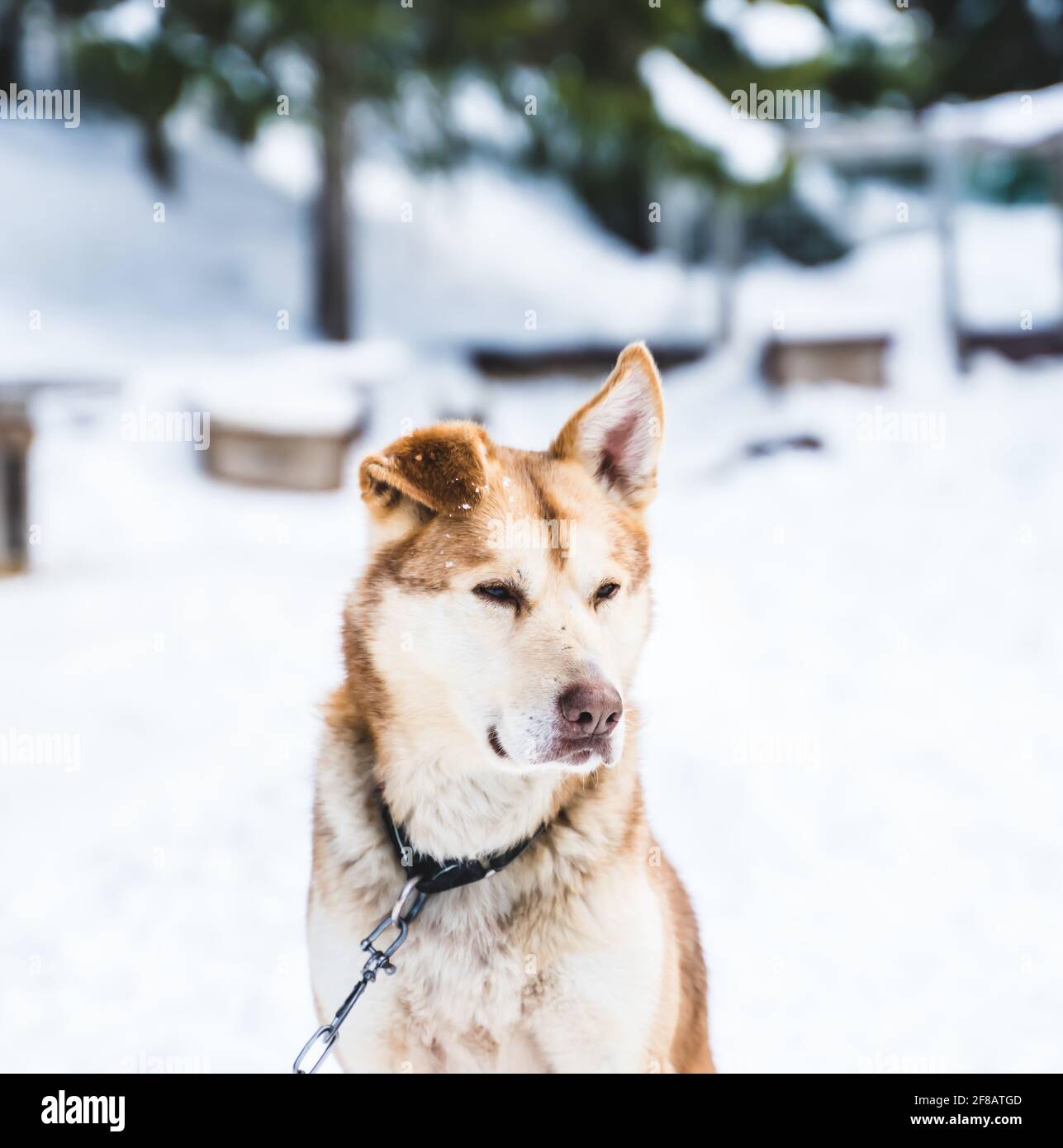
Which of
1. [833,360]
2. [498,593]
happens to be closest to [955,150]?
[833,360]

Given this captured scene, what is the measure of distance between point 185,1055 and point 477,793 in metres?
1.57

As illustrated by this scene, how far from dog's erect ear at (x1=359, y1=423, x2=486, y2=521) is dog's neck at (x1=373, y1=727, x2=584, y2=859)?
471mm

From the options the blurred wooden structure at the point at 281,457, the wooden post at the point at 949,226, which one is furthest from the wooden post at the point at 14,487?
the wooden post at the point at 949,226

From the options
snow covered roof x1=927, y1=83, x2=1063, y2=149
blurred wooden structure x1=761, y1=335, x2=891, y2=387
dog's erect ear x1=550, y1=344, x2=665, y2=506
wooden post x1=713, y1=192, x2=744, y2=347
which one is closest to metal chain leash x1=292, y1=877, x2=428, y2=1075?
dog's erect ear x1=550, y1=344, x2=665, y2=506

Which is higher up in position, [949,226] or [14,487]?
[949,226]

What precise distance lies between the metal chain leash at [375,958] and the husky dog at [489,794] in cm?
3

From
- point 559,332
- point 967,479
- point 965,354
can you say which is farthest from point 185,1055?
point 559,332

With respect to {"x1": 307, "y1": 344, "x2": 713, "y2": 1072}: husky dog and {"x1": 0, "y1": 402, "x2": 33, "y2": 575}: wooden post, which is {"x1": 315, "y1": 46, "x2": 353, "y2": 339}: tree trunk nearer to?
{"x1": 0, "y1": 402, "x2": 33, "y2": 575}: wooden post

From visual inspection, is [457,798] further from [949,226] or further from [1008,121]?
[1008,121]

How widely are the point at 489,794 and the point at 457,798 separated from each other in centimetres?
7

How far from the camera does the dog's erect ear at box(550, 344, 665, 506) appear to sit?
91.2 inches

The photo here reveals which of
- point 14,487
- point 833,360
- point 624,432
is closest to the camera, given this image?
point 624,432

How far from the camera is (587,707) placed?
1979 mm

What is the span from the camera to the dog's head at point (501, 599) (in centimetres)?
203
